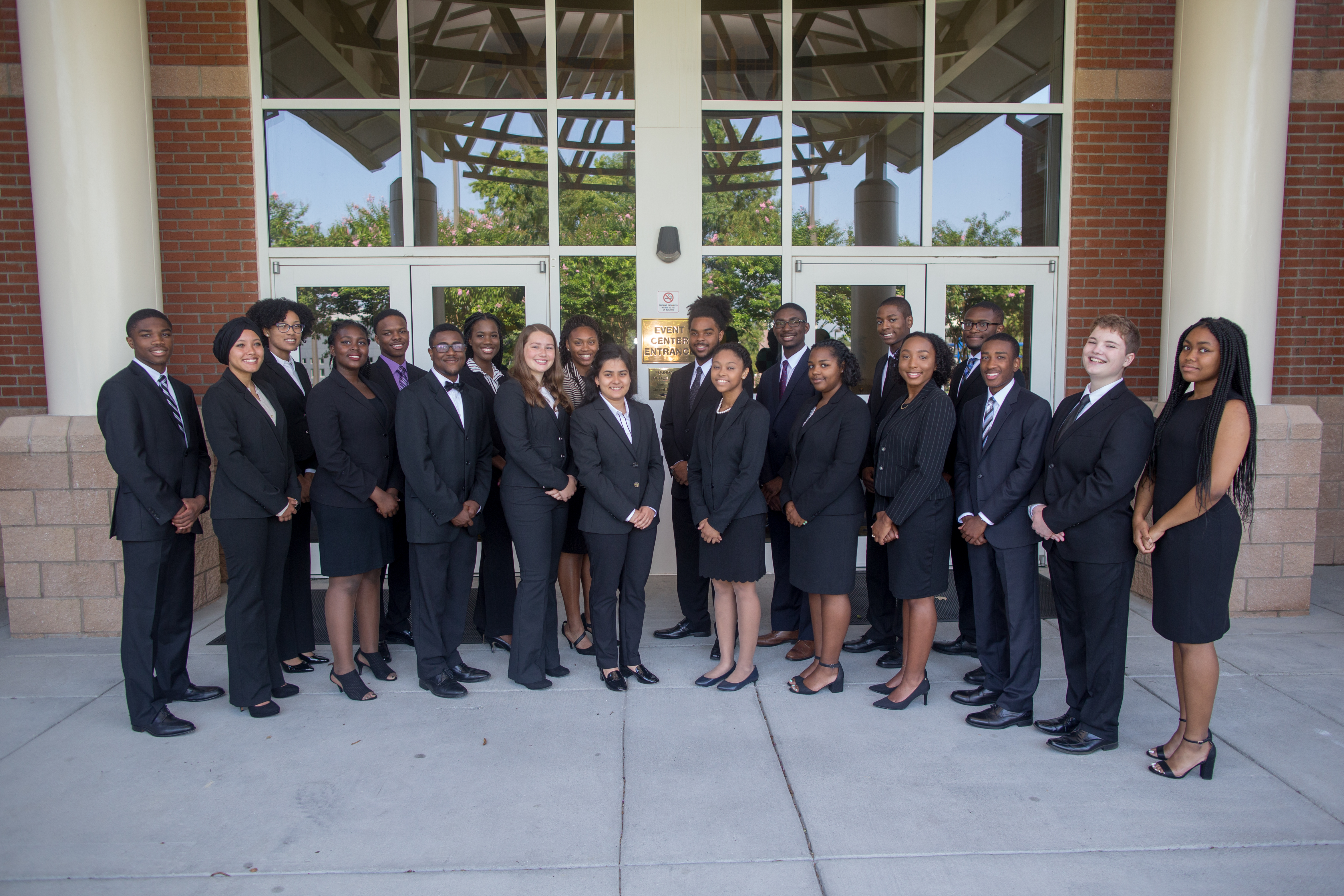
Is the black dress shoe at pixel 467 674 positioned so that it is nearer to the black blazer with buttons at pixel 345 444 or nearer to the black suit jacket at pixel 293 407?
the black blazer with buttons at pixel 345 444

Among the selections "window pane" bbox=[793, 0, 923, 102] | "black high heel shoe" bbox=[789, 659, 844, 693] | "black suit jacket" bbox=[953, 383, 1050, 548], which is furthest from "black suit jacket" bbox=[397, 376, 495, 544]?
"window pane" bbox=[793, 0, 923, 102]

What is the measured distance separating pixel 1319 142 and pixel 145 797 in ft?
29.6

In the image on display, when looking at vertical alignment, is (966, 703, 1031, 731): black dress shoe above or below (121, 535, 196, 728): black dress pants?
below

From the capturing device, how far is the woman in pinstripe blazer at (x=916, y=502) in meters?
4.02

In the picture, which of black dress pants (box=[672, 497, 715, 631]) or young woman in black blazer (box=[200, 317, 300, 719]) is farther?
black dress pants (box=[672, 497, 715, 631])

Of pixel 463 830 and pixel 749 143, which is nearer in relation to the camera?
pixel 463 830

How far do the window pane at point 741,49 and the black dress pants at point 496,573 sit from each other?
401 cm

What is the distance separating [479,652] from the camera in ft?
16.7

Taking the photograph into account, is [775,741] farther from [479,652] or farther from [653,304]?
[653,304]

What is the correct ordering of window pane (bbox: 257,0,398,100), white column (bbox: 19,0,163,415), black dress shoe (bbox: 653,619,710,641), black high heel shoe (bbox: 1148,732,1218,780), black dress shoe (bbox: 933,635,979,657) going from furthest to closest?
window pane (bbox: 257,0,398,100), white column (bbox: 19,0,163,415), black dress shoe (bbox: 653,619,710,641), black dress shoe (bbox: 933,635,979,657), black high heel shoe (bbox: 1148,732,1218,780)

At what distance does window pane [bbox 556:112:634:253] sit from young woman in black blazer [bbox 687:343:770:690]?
2884 millimetres

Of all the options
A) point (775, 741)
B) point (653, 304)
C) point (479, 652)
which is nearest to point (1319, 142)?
point (653, 304)

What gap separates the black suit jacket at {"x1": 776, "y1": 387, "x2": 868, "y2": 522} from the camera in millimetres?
4152

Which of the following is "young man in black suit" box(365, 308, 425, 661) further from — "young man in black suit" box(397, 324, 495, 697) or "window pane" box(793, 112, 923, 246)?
"window pane" box(793, 112, 923, 246)
